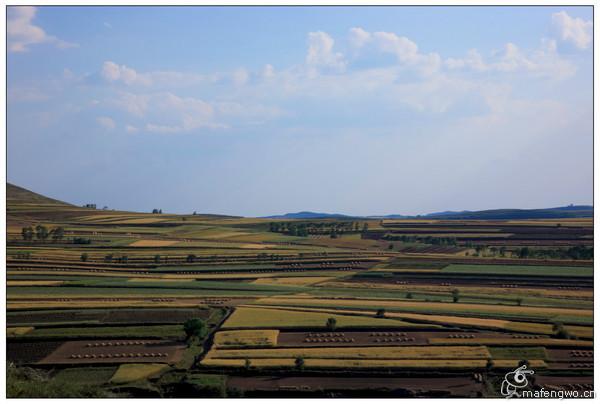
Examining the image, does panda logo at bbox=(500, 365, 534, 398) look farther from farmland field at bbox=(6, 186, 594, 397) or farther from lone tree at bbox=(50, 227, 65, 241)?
lone tree at bbox=(50, 227, 65, 241)

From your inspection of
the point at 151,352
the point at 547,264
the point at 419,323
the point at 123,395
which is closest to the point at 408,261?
the point at 547,264

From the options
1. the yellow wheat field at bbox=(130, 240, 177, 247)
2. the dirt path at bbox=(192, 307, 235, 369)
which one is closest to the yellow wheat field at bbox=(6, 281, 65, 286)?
the dirt path at bbox=(192, 307, 235, 369)

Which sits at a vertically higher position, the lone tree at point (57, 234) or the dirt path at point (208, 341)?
the lone tree at point (57, 234)

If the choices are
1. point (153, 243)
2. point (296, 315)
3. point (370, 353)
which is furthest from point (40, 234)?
point (370, 353)

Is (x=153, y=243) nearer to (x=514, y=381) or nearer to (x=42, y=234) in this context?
(x=42, y=234)

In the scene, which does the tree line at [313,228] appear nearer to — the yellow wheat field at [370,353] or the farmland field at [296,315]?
the farmland field at [296,315]

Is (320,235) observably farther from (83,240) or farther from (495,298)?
(495,298)

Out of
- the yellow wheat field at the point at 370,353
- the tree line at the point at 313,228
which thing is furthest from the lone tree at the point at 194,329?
the tree line at the point at 313,228

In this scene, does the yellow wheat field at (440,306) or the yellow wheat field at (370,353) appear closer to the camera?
the yellow wheat field at (370,353)
